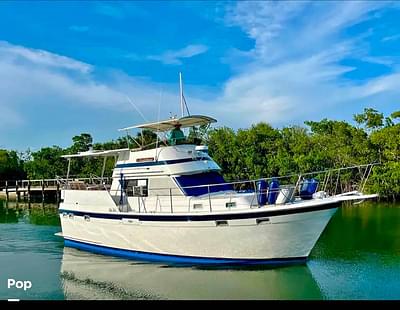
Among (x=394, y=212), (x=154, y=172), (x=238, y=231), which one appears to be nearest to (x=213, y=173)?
(x=154, y=172)

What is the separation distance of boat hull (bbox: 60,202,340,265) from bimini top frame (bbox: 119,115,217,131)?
2618 mm

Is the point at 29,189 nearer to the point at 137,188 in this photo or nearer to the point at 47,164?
the point at 47,164

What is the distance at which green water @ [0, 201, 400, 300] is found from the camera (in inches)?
356

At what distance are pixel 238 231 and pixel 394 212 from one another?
14951 mm

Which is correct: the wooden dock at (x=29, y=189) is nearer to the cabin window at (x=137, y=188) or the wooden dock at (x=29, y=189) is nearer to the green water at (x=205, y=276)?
the green water at (x=205, y=276)

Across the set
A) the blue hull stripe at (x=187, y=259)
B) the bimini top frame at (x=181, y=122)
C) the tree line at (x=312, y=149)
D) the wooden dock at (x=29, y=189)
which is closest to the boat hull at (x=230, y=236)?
the blue hull stripe at (x=187, y=259)

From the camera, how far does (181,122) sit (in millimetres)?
12586

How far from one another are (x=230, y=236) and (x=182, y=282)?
5.30ft

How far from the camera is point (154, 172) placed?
40.3ft

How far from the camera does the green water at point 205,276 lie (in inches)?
356

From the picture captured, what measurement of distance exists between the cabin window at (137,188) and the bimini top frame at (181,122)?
1536 mm

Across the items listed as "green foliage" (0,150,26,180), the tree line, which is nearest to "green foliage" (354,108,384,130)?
the tree line

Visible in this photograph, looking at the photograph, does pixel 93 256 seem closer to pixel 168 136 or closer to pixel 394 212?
pixel 168 136

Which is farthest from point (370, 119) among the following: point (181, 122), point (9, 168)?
point (9, 168)
